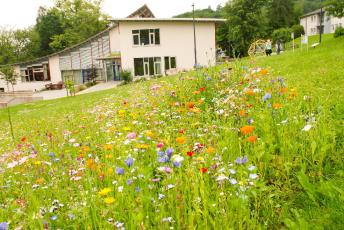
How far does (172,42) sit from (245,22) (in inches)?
626

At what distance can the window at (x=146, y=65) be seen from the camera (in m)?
36.2

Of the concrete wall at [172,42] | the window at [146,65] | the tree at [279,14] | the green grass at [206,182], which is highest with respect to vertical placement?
the tree at [279,14]

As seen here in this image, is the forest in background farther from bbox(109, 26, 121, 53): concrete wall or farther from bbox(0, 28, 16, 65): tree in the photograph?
bbox(109, 26, 121, 53): concrete wall

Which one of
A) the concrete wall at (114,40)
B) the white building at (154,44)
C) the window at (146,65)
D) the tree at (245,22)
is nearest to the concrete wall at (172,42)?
the white building at (154,44)

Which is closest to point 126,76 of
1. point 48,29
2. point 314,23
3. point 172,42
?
point 172,42

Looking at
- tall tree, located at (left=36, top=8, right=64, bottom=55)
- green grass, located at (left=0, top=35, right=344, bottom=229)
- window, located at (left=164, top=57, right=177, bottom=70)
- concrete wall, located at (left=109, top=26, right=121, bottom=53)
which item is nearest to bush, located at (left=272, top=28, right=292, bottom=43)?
window, located at (left=164, top=57, right=177, bottom=70)

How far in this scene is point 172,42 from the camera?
121 feet

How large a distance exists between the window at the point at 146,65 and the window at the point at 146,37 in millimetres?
1757

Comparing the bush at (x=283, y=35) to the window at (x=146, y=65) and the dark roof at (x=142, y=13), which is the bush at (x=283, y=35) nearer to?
the dark roof at (x=142, y=13)

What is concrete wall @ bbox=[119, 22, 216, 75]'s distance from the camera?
3550 cm

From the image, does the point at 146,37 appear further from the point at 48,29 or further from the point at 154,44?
the point at 48,29

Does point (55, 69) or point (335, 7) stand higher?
point (335, 7)

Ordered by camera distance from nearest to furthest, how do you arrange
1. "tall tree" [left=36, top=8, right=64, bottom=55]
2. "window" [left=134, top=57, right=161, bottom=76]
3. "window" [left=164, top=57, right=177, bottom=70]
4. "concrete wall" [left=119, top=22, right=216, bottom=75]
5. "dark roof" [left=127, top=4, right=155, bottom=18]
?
"concrete wall" [left=119, top=22, right=216, bottom=75], "window" [left=134, top=57, right=161, bottom=76], "window" [left=164, top=57, right=177, bottom=70], "dark roof" [left=127, top=4, right=155, bottom=18], "tall tree" [left=36, top=8, right=64, bottom=55]

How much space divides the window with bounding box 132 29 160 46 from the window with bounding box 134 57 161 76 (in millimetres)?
1757
